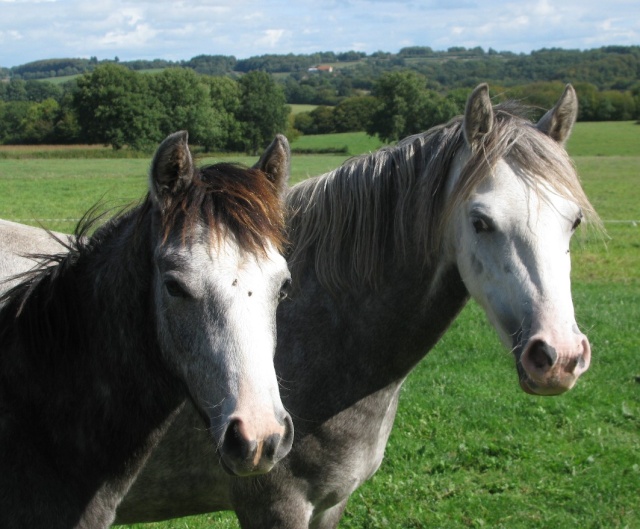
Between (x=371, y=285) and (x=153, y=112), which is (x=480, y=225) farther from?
(x=153, y=112)

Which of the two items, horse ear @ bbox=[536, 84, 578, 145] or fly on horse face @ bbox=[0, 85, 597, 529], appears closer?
Answer: fly on horse face @ bbox=[0, 85, 597, 529]

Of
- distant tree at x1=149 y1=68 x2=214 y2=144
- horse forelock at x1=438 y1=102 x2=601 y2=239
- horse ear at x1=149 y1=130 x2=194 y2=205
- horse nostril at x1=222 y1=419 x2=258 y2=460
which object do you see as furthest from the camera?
distant tree at x1=149 y1=68 x2=214 y2=144

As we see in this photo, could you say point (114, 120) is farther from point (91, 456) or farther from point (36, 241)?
point (91, 456)

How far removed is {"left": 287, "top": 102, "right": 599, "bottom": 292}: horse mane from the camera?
2.97 metres

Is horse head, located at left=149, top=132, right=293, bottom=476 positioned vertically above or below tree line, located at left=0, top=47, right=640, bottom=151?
above

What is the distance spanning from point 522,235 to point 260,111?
50950 millimetres

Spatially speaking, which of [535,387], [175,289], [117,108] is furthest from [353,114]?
[175,289]

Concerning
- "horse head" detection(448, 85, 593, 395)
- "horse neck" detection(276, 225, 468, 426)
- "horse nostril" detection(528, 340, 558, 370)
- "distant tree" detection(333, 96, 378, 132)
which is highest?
"horse head" detection(448, 85, 593, 395)

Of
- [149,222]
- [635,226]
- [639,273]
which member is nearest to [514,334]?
[149,222]

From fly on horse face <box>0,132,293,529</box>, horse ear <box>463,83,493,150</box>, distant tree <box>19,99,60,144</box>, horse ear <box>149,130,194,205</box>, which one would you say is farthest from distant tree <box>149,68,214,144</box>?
horse ear <box>149,130,194,205</box>

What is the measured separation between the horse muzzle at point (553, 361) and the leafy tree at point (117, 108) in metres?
43.9

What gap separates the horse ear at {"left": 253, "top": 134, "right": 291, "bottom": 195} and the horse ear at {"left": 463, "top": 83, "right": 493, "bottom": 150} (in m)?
0.79

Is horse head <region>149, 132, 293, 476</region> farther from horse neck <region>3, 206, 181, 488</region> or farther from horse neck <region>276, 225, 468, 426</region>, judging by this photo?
horse neck <region>276, 225, 468, 426</region>

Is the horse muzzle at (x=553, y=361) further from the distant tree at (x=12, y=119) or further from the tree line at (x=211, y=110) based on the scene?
the distant tree at (x=12, y=119)
